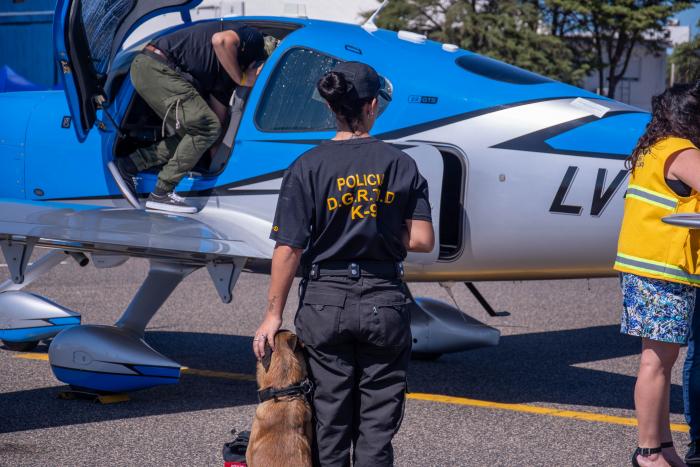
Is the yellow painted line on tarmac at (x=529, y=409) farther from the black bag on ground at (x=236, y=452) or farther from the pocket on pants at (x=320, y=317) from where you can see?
the pocket on pants at (x=320, y=317)

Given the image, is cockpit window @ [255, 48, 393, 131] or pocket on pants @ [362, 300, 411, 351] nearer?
pocket on pants @ [362, 300, 411, 351]

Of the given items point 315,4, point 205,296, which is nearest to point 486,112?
point 205,296

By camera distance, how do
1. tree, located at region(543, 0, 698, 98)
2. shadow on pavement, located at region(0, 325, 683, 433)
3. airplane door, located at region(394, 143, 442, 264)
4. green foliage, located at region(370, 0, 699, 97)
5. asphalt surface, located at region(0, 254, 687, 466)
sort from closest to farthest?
asphalt surface, located at region(0, 254, 687, 466)
airplane door, located at region(394, 143, 442, 264)
shadow on pavement, located at region(0, 325, 683, 433)
green foliage, located at region(370, 0, 699, 97)
tree, located at region(543, 0, 698, 98)

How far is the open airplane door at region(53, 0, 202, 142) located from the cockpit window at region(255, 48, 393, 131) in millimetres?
919

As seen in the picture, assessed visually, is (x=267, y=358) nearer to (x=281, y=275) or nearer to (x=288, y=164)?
(x=281, y=275)

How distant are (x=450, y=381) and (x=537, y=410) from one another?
2.90 ft

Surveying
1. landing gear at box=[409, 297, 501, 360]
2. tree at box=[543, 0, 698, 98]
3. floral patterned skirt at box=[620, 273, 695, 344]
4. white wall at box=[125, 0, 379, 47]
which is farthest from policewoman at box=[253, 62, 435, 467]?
tree at box=[543, 0, 698, 98]

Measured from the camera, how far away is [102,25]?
6539 mm

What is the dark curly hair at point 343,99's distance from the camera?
3264mm

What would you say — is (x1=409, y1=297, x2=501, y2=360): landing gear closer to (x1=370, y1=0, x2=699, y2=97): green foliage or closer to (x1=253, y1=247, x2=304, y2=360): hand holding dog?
(x1=253, y1=247, x2=304, y2=360): hand holding dog

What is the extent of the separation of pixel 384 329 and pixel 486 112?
8.67 ft

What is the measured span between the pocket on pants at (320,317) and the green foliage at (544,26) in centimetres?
3832

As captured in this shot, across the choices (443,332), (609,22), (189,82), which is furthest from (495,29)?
(189,82)

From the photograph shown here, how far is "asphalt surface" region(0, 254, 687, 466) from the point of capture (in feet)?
15.7
